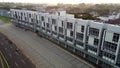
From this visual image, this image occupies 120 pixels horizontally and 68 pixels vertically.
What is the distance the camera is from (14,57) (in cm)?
4009

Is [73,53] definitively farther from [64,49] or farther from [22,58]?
[22,58]

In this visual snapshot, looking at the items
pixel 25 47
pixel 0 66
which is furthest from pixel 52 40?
pixel 0 66

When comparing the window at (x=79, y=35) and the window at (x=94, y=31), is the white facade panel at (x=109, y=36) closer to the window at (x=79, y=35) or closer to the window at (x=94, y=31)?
the window at (x=94, y=31)

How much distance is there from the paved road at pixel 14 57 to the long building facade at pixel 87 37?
15828 millimetres

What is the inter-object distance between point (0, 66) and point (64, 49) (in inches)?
888

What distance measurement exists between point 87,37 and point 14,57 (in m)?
25.4

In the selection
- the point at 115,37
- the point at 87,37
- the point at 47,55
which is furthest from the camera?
the point at 47,55

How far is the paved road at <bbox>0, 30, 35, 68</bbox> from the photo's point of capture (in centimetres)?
3526

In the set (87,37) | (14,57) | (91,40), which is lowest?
(14,57)

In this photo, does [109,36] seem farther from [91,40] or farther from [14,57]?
[14,57]

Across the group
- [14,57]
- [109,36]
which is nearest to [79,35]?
[109,36]

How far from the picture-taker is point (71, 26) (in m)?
41.2

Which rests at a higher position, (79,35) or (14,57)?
(79,35)

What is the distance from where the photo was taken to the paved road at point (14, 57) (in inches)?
1388
